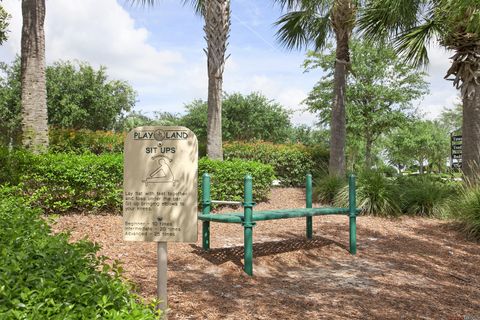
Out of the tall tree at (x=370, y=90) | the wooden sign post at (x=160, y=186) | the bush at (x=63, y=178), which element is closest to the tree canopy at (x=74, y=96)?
the tall tree at (x=370, y=90)

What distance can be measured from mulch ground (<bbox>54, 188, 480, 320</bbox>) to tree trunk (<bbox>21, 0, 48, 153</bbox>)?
91.7 inches

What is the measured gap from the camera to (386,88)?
22.0 meters

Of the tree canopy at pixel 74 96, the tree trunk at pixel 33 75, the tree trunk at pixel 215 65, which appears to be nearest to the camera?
the tree trunk at pixel 33 75

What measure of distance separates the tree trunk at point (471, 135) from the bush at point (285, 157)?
15.6 feet

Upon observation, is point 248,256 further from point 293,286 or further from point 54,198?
point 54,198

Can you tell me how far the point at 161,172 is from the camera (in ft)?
11.1

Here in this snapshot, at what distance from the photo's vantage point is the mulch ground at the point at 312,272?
4.40 metres

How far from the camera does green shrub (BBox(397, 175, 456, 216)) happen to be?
10477 mm

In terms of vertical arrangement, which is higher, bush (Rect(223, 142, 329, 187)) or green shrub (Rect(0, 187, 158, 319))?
bush (Rect(223, 142, 329, 187))

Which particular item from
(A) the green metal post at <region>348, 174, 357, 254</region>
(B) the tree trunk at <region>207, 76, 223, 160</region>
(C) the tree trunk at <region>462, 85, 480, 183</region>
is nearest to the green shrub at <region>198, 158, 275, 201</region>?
(B) the tree trunk at <region>207, 76, 223, 160</region>

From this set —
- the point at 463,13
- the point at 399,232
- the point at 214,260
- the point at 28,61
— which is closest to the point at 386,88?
the point at 463,13

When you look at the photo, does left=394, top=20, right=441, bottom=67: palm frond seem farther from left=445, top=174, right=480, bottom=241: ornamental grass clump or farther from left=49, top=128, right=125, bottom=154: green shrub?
left=49, top=128, right=125, bottom=154: green shrub

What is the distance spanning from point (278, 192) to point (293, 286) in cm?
869

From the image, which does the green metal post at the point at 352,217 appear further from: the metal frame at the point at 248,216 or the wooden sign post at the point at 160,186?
the wooden sign post at the point at 160,186
